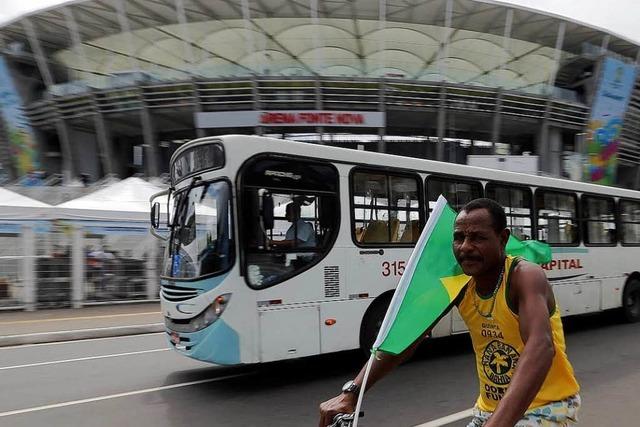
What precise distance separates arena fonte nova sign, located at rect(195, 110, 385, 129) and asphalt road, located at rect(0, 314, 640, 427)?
84.0ft

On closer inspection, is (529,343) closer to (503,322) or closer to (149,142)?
(503,322)

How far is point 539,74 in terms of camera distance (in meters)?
39.1

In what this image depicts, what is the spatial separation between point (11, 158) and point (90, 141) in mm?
5787

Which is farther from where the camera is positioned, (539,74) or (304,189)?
(539,74)

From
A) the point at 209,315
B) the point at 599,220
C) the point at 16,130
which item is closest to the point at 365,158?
the point at 209,315

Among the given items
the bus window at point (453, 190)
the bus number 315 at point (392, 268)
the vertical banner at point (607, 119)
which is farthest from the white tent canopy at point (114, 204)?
the vertical banner at point (607, 119)

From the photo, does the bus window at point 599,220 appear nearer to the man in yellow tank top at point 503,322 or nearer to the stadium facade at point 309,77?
the man in yellow tank top at point 503,322

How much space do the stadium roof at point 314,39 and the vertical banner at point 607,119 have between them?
9.63 feet

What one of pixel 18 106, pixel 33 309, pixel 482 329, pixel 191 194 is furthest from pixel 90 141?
pixel 482 329

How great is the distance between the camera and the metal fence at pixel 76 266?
45.6 feet

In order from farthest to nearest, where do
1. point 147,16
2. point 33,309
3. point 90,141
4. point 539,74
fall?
point 90,141 < point 539,74 < point 147,16 < point 33,309

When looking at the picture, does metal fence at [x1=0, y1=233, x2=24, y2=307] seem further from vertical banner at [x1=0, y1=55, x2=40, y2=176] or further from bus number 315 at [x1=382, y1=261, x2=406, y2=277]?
vertical banner at [x1=0, y1=55, x2=40, y2=176]

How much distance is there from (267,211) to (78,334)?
6.49 metres

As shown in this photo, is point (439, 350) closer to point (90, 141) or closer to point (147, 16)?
point (147, 16)
